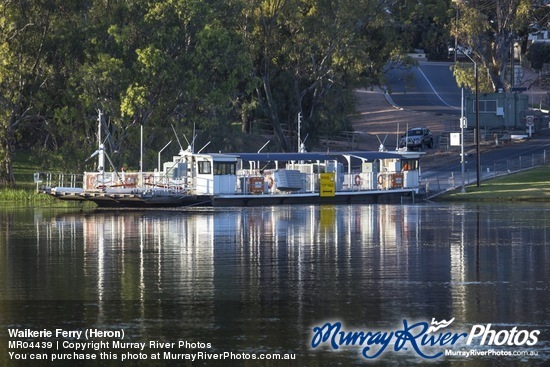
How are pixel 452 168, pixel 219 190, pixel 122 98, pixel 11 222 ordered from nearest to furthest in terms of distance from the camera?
pixel 11 222 → pixel 219 190 → pixel 122 98 → pixel 452 168

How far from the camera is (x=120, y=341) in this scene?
27.6m

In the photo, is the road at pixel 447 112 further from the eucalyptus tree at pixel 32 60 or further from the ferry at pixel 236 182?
the eucalyptus tree at pixel 32 60

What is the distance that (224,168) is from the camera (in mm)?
79500

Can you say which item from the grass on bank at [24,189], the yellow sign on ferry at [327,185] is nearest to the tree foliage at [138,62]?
the grass on bank at [24,189]

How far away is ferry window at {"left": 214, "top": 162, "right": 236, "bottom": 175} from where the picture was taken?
79.2 m

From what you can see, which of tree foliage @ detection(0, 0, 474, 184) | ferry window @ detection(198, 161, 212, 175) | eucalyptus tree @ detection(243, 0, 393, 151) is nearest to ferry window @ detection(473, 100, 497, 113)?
eucalyptus tree @ detection(243, 0, 393, 151)

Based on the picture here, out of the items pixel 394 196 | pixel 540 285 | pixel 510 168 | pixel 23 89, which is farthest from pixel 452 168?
pixel 540 285

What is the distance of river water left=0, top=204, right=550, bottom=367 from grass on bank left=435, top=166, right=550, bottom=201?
2111cm

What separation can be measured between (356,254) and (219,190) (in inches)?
1369

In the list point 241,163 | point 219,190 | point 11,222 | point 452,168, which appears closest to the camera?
point 11,222

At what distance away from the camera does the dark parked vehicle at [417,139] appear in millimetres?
107562

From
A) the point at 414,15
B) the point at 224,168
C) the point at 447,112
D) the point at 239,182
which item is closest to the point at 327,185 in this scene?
the point at 239,182

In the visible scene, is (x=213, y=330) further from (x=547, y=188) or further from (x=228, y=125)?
(x=228, y=125)

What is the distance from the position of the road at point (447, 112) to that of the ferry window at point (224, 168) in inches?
654
